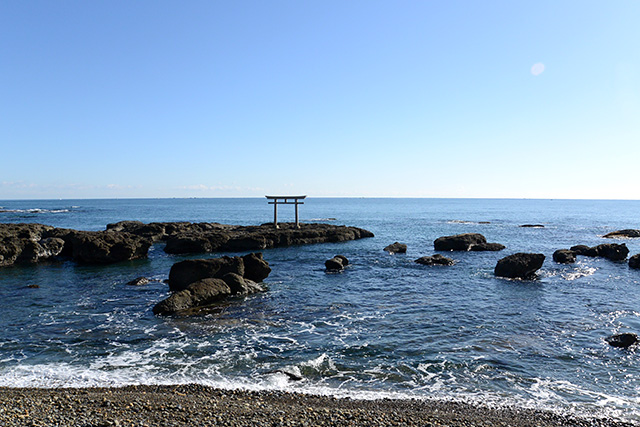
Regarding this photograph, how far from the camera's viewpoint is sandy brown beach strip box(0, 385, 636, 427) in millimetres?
8555

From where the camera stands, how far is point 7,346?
14375mm

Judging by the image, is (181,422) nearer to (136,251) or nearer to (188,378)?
(188,378)

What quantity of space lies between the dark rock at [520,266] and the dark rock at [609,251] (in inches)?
505

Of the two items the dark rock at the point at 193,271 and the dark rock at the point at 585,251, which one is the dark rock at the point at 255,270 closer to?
the dark rock at the point at 193,271

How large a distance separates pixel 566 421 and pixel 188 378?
996cm

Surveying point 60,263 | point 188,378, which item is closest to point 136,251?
point 60,263

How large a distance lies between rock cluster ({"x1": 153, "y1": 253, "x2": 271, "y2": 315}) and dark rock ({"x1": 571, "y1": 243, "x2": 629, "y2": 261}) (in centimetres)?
3114

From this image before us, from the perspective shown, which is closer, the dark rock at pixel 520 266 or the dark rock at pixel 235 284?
the dark rock at pixel 235 284

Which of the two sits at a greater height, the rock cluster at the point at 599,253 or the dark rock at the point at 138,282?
the rock cluster at the point at 599,253

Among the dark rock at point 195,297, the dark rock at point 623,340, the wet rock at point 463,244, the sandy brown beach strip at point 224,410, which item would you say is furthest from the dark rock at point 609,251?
the dark rock at point 195,297

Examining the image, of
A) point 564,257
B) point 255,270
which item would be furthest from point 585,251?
point 255,270

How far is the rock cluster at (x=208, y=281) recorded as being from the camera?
62.8 ft

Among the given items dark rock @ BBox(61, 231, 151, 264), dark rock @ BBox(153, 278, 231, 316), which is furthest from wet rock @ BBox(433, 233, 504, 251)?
dark rock @ BBox(61, 231, 151, 264)

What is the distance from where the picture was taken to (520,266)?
27.8 m
